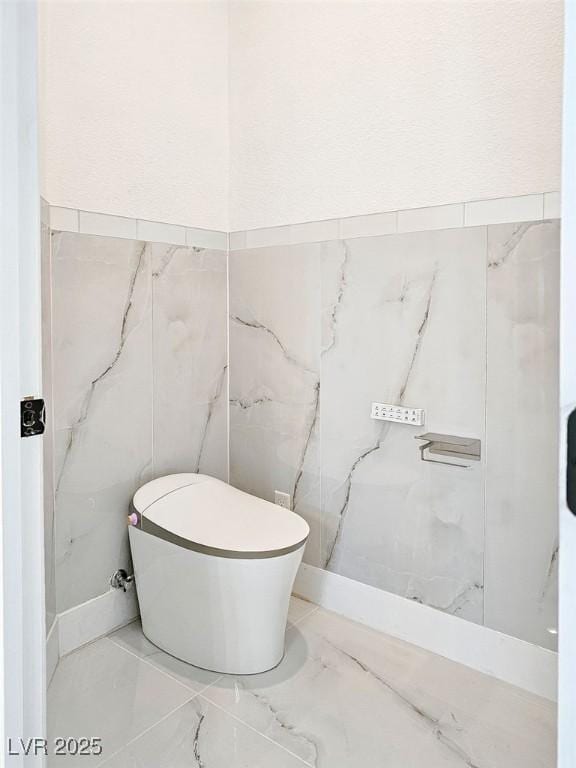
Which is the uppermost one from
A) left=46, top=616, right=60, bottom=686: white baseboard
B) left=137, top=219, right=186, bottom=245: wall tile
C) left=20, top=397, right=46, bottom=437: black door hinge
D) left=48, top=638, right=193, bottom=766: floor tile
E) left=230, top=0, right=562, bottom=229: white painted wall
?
left=230, top=0, right=562, bottom=229: white painted wall

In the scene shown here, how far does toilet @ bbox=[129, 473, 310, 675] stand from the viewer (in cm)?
162

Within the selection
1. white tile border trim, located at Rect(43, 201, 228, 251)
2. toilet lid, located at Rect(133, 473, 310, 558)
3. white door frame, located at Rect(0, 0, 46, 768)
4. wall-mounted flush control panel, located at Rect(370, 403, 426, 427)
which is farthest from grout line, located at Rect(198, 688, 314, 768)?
white tile border trim, located at Rect(43, 201, 228, 251)

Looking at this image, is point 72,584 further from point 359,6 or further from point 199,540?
point 359,6

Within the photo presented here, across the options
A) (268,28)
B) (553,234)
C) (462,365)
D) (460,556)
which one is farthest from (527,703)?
(268,28)

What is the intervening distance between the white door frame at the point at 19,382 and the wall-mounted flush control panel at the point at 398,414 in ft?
3.86

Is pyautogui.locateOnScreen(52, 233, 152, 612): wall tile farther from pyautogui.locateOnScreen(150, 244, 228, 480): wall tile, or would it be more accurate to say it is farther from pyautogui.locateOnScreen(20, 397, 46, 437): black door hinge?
pyautogui.locateOnScreen(20, 397, 46, 437): black door hinge

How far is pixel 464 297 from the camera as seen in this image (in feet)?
5.57

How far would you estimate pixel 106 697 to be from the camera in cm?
161

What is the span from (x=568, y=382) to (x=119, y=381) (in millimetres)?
1644

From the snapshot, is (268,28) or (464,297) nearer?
(464,297)

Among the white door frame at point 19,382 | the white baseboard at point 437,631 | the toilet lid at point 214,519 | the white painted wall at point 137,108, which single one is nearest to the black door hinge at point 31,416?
the white door frame at point 19,382

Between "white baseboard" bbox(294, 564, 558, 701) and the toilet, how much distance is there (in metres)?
0.36

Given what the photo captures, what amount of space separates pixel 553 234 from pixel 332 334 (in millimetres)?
781

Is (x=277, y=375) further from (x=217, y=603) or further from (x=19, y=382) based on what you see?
(x=19, y=382)
